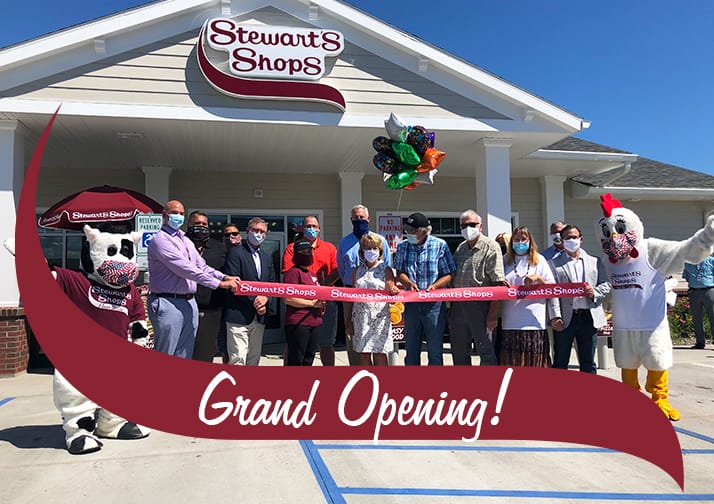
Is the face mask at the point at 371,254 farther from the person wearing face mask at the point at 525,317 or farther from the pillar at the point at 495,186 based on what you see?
the pillar at the point at 495,186

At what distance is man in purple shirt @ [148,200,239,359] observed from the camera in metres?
4.46

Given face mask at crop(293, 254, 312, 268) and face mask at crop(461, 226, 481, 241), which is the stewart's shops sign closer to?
face mask at crop(293, 254, 312, 268)

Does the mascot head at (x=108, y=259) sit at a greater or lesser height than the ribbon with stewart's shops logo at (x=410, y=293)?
greater

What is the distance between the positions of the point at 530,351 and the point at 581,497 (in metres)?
1.82

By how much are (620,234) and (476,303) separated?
4.67 ft

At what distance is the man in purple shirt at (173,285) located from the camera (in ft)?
14.6

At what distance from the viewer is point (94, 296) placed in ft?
13.3

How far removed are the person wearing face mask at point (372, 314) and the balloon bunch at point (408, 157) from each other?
1551mm

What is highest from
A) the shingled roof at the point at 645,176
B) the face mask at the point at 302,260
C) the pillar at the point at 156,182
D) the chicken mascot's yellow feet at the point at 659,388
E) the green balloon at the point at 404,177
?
the shingled roof at the point at 645,176

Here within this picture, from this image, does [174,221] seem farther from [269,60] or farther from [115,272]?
[269,60]

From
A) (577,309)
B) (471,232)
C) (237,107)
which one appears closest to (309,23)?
(237,107)

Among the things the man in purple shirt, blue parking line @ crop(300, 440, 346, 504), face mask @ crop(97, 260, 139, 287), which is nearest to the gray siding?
the man in purple shirt

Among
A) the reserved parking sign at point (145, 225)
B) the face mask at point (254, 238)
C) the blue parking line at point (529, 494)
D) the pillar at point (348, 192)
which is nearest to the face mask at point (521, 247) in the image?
the blue parking line at point (529, 494)

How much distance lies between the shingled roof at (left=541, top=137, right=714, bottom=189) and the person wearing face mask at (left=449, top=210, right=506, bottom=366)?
20.3ft
